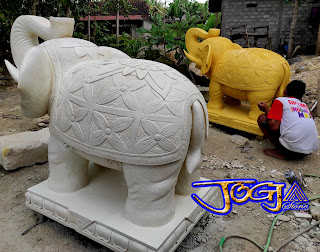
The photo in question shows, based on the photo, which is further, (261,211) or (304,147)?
(304,147)

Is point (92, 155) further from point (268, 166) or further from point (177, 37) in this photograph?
point (177, 37)

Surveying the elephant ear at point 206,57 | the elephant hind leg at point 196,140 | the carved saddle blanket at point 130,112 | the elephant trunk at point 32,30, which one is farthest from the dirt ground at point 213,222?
the elephant ear at point 206,57

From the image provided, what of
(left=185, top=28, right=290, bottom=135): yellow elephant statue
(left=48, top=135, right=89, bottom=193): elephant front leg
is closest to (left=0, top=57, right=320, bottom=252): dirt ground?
(left=48, top=135, right=89, bottom=193): elephant front leg

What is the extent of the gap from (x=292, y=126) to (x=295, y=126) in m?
0.03

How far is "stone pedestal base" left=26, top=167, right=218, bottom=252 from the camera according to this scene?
1527mm

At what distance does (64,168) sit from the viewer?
1.87m

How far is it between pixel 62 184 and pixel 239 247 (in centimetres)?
129

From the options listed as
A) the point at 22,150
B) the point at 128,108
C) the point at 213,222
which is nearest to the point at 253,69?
the point at 213,222

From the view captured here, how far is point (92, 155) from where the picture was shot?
5.29 feet

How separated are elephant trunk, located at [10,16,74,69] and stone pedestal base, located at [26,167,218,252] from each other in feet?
3.34

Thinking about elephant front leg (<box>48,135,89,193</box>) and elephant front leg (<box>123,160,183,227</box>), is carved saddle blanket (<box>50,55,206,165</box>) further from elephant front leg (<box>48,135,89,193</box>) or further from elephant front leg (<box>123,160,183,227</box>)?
elephant front leg (<box>48,135,89,193</box>)

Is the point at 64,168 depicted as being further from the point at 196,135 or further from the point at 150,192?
the point at 196,135

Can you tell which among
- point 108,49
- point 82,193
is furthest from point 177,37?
point 82,193

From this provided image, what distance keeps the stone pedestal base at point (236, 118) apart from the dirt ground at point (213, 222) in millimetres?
604
